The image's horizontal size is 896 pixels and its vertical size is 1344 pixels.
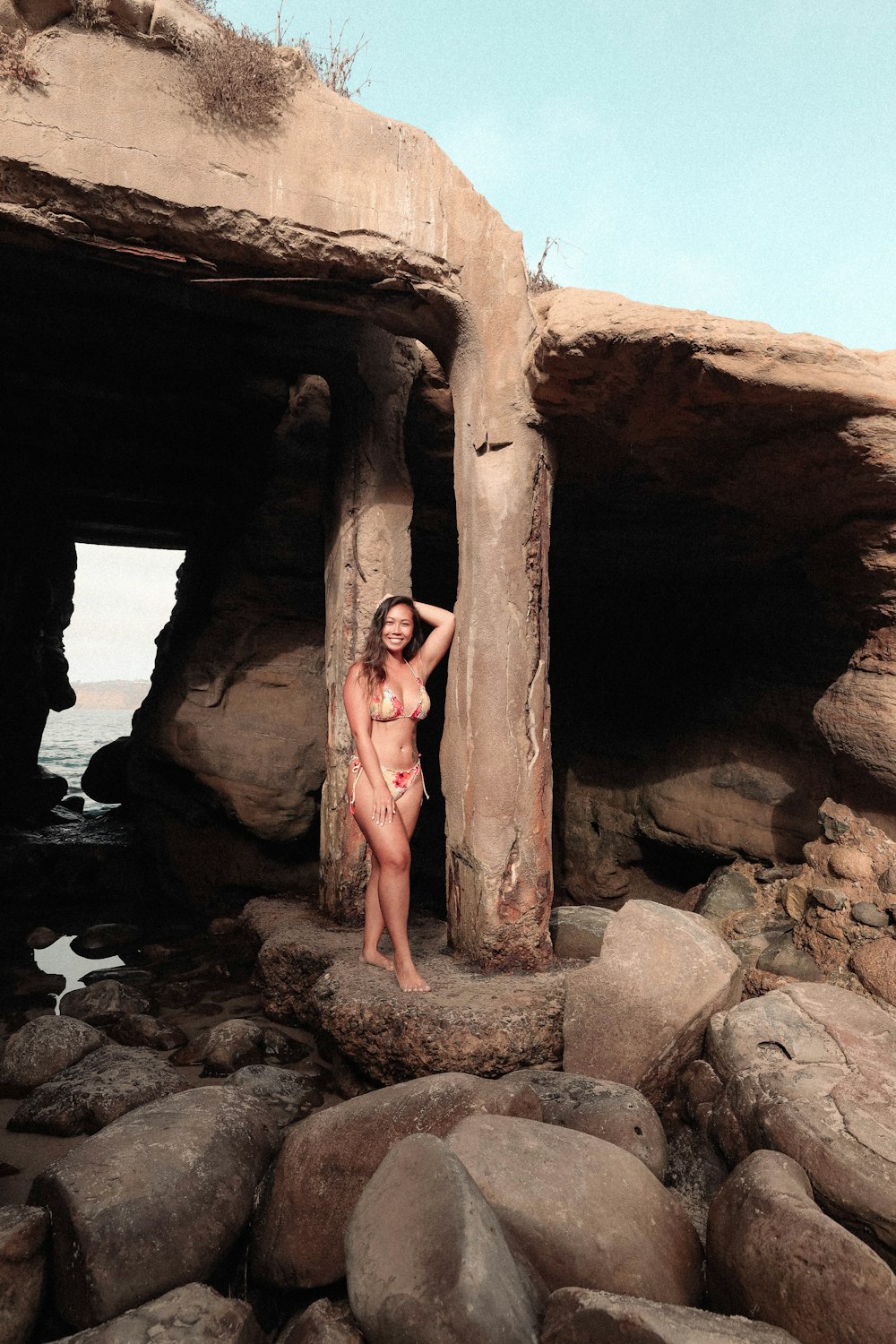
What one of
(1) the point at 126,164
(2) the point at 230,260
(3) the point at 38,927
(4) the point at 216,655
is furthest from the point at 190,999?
(1) the point at 126,164

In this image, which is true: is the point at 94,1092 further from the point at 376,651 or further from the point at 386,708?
the point at 376,651

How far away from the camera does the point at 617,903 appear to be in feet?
23.5

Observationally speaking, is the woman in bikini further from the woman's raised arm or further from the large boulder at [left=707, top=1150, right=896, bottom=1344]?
the large boulder at [left=707, top=1150, right=896, bottom=1344]

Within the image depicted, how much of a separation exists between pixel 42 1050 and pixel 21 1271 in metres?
1.50

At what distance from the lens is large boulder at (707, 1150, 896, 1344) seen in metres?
1.79

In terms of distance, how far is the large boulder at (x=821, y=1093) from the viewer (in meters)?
2.29

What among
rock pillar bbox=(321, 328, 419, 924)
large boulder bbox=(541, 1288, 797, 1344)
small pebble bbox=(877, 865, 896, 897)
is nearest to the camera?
large boulder bbox=(541, 1288, 797, 1344)

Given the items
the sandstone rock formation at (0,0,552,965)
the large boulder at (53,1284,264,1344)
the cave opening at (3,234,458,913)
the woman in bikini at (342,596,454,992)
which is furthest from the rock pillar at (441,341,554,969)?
the large boulder at (53,1284,264,1344)

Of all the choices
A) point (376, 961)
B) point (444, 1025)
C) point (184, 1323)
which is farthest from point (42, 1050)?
point (184, 1323)

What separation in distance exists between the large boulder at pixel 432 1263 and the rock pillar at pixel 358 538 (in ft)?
8.65

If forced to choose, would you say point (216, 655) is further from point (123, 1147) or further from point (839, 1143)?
point (839, 1143)

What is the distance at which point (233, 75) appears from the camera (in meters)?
3.48

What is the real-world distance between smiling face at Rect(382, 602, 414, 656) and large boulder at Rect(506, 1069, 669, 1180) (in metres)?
1.75

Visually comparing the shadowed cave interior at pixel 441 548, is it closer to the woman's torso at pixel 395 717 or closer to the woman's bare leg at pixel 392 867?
the woman's torso at pixel 395 717
